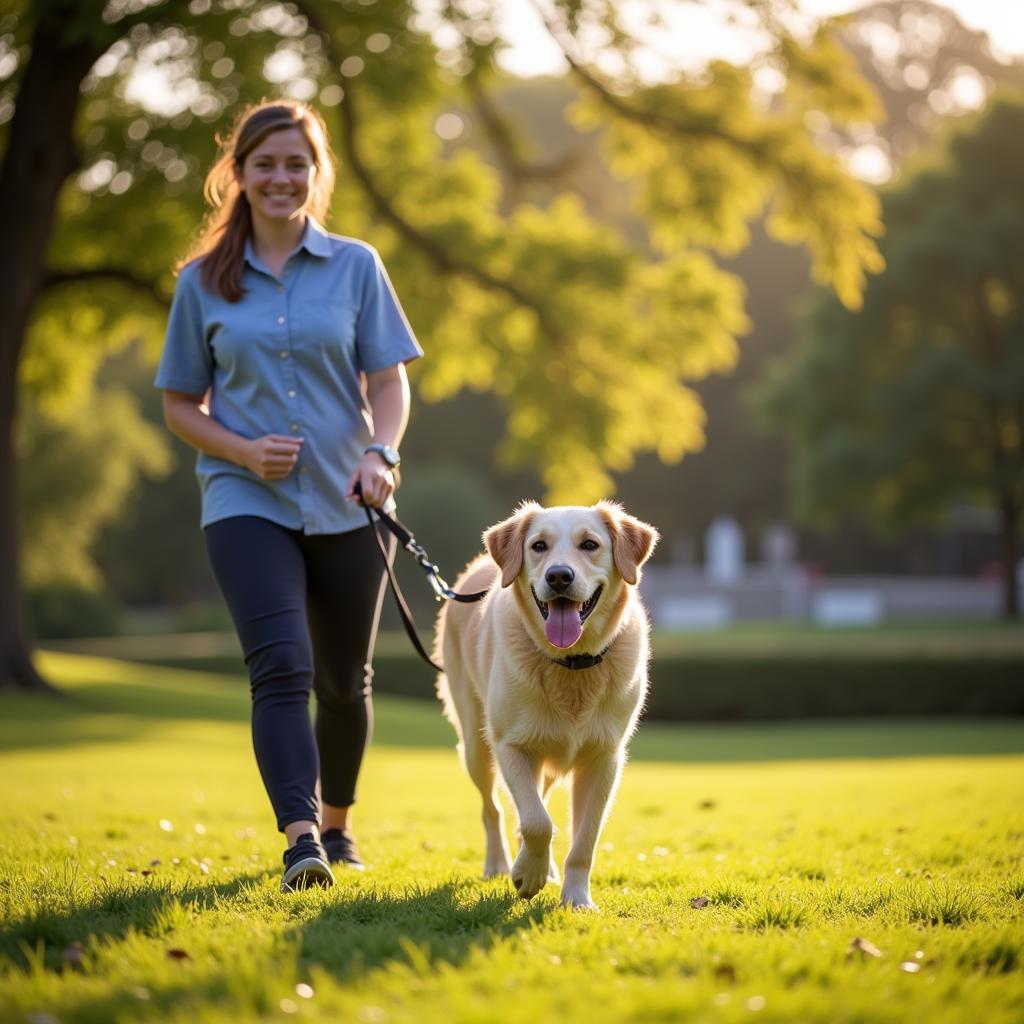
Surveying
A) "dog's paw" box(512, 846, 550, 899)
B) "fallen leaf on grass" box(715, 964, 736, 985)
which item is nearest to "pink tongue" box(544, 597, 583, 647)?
"dog's paw" box(512, 846, 550, 899)

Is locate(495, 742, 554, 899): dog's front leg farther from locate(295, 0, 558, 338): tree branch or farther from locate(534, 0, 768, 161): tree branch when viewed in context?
locate(534, 0, 768, 161): tree branch

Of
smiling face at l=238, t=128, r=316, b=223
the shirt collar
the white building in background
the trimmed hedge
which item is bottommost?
the white building in background

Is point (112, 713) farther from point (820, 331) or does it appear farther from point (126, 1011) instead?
point (820, 331)

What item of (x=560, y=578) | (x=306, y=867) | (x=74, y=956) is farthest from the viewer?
(x=560, y=578)

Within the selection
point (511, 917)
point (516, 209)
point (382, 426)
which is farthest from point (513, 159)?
point (511, 917)

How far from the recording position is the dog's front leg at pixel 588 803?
4359 millimetres

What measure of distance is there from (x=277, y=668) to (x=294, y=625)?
0.16 metres

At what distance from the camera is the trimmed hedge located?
20375mm

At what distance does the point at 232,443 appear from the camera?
15.4 ft

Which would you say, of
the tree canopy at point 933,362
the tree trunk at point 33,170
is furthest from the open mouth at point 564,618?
the tree canopy at point 933,362

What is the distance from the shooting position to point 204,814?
7770 millimetres

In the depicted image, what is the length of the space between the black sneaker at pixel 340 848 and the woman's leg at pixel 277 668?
768 millimetres

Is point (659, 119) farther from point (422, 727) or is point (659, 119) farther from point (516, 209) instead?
point (422, 727)

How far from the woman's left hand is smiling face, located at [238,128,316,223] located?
998 millimetres
